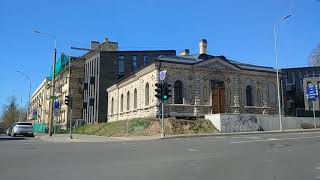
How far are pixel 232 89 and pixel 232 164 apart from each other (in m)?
31.7

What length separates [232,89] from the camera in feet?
144

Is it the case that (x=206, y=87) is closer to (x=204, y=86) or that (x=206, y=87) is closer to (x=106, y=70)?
(x=204, y=86)

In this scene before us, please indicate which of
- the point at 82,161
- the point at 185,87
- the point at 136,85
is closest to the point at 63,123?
the point at 136,85

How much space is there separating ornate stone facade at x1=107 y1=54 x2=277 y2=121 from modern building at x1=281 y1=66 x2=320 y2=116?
38.9 feet

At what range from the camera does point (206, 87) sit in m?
42.5

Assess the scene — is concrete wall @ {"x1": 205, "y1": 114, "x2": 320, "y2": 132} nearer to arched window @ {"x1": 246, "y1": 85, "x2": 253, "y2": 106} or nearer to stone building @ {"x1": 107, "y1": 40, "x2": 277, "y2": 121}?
stone building @ {"x1": 107, "y1": 40, "x2": 277, "y2": 121}

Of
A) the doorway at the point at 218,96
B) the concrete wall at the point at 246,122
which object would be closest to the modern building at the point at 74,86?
the doorway at the point at 218,96

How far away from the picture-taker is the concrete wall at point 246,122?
37.0m

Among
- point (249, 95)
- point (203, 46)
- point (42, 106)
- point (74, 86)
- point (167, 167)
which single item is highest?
point (203, 46)

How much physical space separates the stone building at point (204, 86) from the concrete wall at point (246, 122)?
3.40 metres

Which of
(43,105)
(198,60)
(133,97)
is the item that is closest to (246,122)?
(198,60)

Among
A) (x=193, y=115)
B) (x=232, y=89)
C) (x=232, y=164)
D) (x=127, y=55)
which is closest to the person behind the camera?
(x=232, y=164)

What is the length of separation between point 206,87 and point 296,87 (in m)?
44.3

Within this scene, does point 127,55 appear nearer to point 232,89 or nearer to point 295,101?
point 232,89
